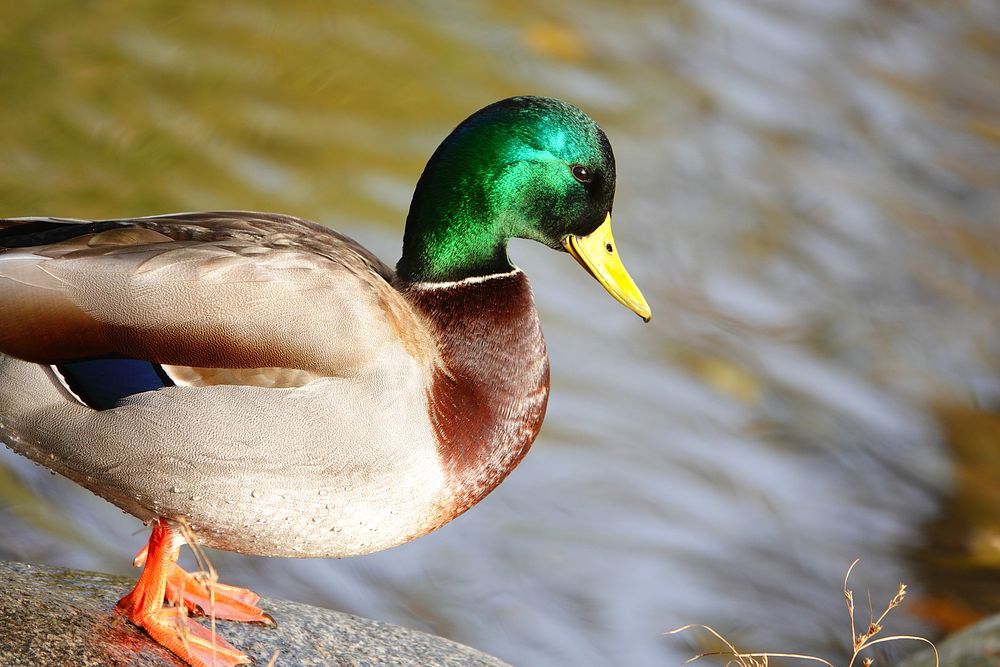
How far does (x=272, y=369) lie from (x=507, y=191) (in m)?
0.78

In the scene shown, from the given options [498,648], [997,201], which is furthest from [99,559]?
[997,201]

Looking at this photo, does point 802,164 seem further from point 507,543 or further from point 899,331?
point 507,543

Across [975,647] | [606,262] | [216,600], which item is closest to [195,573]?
[216,600]

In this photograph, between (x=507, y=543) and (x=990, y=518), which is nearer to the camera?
(x=507, y=543)

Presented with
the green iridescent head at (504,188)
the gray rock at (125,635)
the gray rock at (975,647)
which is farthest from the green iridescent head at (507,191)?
the gray rock at (975,647)

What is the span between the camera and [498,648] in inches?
202

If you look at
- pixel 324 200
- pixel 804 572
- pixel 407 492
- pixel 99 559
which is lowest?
pixel 804 572

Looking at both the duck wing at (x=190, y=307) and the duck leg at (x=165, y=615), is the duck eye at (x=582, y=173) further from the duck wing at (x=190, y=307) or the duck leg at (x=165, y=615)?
the duck leg at (x=165, y=615)

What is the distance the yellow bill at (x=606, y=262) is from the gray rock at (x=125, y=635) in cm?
107

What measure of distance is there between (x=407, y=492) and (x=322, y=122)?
484cm

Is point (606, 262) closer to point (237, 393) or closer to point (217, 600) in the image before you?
point (237, 393)

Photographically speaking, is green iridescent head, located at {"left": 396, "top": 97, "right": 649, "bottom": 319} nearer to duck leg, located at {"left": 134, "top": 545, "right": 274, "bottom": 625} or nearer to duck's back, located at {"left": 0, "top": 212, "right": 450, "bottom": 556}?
duck's back, located at {"left": 0, "top": 212, "right": 450, "bottom": 556}

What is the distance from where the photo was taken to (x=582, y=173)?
11.3ft

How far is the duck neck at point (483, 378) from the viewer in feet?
10.9
